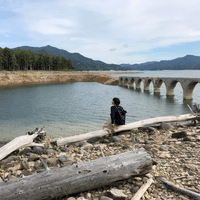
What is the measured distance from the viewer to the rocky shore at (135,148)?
457 centimetres

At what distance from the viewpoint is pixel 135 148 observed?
25.7 ft

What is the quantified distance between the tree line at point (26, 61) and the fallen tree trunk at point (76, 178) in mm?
99914

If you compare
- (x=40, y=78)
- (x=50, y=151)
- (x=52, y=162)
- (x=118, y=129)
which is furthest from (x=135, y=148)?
(x=40, y=78)

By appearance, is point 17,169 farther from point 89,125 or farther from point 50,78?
point 50,78

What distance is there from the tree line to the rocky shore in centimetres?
9685

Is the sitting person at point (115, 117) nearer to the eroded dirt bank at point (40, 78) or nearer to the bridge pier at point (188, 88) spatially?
the bridge pier at point (188, 88)

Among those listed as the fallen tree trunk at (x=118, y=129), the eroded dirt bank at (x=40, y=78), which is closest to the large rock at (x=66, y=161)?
the fallen tree trunk at (x=118, y=129)

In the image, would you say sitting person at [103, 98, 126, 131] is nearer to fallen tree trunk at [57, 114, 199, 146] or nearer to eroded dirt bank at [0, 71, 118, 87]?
fallen tree trunk at [57, 114, 199, 146]

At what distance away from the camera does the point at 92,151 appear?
7.93 metres

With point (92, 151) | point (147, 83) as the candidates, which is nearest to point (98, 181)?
point (92, 151)

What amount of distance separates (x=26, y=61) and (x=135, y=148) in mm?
106274

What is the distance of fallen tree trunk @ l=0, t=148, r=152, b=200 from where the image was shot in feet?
13.9

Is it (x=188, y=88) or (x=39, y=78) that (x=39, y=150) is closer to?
(x=188, y=88)

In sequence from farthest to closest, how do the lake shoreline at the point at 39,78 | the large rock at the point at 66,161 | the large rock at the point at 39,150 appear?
the lake shoreline at the point at 39,78 < the large rock at the point at 39,150 < the large rock at the point at 66,161
